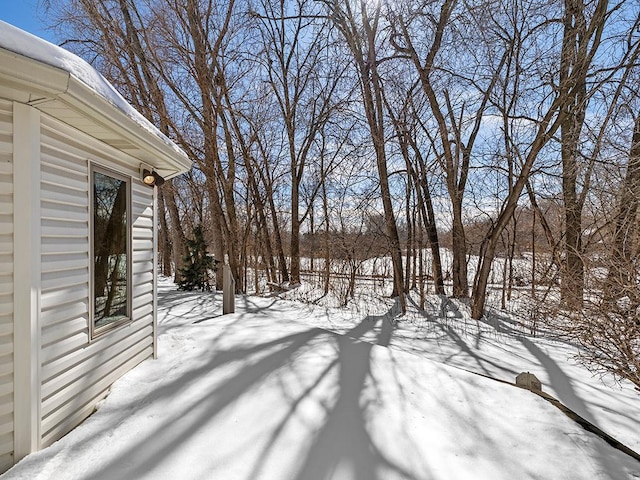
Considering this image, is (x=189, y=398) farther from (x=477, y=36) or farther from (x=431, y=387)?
(x=477, y=36)

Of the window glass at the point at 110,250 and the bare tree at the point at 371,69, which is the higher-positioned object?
the bare tree at the point at 371,69

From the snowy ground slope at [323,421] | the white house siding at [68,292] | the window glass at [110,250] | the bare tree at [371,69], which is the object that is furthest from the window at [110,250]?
the bare tree at [371,69]

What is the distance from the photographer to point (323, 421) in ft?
7.88

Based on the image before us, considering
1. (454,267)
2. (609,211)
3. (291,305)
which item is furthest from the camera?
(454,267)

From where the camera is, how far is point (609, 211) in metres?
4.29

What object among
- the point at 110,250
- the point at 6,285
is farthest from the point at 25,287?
the point at 110,250

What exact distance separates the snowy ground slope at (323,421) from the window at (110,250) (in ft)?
1.89

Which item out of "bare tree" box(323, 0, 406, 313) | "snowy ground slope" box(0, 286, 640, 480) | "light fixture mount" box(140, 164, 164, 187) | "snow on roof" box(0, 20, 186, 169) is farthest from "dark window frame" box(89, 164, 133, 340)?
"bare tree" box(323, 0, 406, 313)

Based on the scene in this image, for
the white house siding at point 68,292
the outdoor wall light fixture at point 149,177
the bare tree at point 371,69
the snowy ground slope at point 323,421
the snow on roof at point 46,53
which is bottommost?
the snowy ground slope at point 323,421

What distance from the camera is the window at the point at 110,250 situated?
262 centimetres

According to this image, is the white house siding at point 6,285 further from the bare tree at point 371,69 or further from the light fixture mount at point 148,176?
the bare tree at point 371,69

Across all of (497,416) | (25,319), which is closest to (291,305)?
(497,416)

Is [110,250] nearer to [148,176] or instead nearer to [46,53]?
[148,176]

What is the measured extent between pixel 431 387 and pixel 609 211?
3275mm
